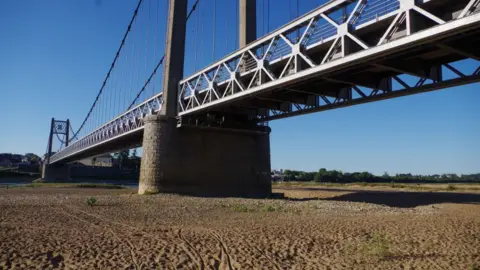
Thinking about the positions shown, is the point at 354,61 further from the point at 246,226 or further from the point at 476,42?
the point at 246,226

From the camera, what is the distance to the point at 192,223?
13828 millimetres

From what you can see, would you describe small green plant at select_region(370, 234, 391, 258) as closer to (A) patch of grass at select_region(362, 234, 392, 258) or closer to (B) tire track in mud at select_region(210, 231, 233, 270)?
(A) patch of grass at select_region(362, 234, 392, 258)

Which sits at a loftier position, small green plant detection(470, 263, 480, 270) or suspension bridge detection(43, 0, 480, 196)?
suspension bridge detection(43, 0, 480, 196)

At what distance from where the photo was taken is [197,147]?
101ft

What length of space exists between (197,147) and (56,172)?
262 feet

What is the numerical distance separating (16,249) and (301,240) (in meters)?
7.07

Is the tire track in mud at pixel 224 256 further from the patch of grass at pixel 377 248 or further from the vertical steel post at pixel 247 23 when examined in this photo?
the vertical steel post at pixel 247 23

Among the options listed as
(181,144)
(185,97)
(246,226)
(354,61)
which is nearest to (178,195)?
(181,144)

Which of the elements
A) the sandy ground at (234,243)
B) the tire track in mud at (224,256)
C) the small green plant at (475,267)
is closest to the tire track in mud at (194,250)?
the sandy ground at (234,243)

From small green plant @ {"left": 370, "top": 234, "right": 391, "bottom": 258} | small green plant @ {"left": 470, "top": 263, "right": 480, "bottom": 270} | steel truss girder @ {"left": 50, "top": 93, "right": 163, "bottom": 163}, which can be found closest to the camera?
small green plant @ {"left": 470, "top": 263, "right": 480, "bottom": 270}

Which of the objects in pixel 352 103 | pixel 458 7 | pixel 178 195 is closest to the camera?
pixel 458 7

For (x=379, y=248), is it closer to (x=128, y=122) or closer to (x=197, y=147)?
(x=197, y=147)

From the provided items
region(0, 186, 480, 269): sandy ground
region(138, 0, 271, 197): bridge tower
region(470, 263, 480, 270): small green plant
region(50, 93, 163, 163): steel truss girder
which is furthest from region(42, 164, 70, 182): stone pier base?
region(470, 263, 480, 270): small green plant

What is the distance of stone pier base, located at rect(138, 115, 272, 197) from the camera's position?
96.2 feet
